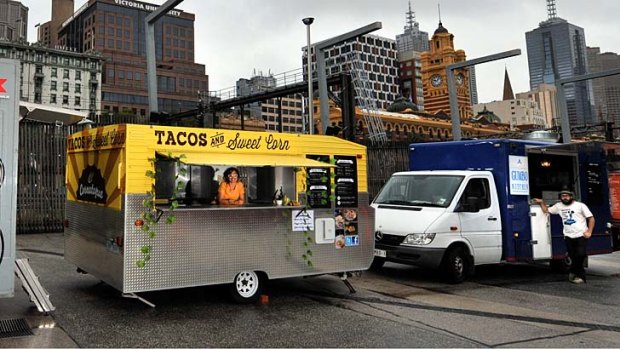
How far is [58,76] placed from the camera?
115 metres

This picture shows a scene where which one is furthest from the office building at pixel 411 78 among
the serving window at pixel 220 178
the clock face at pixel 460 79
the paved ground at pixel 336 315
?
the serving window at pixel 220 178

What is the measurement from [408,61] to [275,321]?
198m

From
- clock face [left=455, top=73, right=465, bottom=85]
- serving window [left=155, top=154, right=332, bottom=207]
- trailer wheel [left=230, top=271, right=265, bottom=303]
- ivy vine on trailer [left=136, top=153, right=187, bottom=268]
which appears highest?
clock face [left=455, top=73, right=465, bottom=85]

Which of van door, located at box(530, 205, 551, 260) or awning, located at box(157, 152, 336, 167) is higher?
awning, located at box(157, 152, 336, 167)

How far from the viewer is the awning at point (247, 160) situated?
6.65 meters

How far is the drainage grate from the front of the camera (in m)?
5.61

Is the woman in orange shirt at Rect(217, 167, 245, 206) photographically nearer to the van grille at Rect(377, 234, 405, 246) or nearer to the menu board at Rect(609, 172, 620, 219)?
the van grille at Rect(377, 234, 405, 246)

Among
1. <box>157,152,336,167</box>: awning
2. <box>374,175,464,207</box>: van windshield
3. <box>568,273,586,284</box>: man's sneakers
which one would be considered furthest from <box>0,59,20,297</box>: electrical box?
<box>568,273,586,284</box>: man's sneakers

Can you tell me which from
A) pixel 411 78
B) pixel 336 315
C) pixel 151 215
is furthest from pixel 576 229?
pixel 411 78

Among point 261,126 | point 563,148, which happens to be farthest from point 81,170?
point 261,126

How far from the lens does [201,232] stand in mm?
6824

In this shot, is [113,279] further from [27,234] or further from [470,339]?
[27,234]

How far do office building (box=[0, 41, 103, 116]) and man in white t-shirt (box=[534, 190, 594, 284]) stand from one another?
116 m

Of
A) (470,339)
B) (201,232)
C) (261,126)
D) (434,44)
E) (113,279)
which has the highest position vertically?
(434,44)
